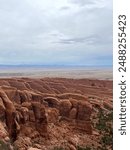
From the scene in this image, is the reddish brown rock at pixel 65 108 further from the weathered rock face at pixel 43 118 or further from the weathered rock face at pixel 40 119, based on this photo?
the weathered rock face at pixel 40 119

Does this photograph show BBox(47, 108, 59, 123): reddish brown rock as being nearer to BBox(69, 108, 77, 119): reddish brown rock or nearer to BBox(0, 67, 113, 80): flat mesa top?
BBox(69, 108, 77, 119): reddish brown rock

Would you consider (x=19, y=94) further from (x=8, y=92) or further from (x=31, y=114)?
(x=31, y=114)

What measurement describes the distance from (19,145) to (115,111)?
13543 mm

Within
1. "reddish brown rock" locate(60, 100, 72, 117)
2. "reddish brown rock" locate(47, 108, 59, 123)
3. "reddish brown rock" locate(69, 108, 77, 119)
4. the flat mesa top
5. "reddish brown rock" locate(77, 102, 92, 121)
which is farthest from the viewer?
the flat mesa top

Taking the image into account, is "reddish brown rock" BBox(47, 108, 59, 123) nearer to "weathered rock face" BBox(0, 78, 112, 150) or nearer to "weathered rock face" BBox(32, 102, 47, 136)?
"weathered rock face" BBox(0, 78, 112, 150)

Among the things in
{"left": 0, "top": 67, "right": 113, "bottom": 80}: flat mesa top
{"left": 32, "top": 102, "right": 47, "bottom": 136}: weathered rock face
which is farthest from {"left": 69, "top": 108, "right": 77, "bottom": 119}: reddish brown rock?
{"left": 0, "top": 67, "right": 113, "bottom": 80}: flat mesa top

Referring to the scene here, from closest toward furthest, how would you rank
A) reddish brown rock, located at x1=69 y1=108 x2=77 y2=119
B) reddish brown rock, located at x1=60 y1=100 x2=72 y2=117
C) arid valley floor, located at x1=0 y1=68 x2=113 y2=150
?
1. arid valley floor, located at x1=0 y1=68 x2=113 y2=150
2. reddish brown rock, located at x1=69 y1=108 x2=77 y2=119
3. reddish brown rock, located at x1=60 y1=100 x2=72 y2=117

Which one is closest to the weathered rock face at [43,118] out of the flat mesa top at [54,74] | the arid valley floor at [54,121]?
the arid valley floor at [54,121]

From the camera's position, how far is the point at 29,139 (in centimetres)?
2064

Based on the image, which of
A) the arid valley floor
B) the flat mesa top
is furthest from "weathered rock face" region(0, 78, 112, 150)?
the flat mesa top

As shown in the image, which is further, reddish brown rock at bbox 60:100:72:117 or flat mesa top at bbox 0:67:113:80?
flat mesa top at bbox 0:67:113:80

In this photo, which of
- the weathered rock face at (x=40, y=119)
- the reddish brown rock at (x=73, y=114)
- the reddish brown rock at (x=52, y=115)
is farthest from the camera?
the reddish brown rock at (x=73, y=114)

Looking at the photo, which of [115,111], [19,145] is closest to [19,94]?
[19,145]

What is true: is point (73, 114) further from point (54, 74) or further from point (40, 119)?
point (54, 74)
